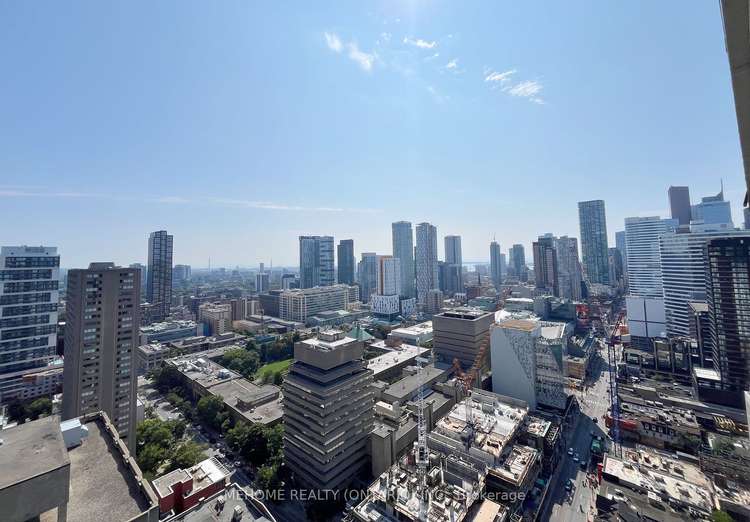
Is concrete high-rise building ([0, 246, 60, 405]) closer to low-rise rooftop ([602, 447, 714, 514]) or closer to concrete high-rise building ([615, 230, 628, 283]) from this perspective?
low-rise rooftop ([602, 447, 714, 514])

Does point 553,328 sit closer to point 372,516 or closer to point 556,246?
point 372,516

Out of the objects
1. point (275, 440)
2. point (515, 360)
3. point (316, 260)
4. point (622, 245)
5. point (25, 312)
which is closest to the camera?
point (275, 440)

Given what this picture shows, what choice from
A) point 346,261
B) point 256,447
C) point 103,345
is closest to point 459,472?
point 256,447

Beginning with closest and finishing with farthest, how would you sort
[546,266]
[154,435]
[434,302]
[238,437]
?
1. [154,435]
2. [238,437]
3. [434,302]
4. [546,266]

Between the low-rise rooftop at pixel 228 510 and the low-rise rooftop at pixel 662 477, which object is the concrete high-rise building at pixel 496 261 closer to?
the low-rise rooftop at pixel 662 477

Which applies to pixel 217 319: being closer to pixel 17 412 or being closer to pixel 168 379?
pixel 168 379

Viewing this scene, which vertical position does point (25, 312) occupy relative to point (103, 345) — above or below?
above

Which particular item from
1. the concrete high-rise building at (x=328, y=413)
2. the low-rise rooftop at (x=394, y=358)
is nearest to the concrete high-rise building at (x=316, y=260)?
the low-rise rooftop at (x=394, y=358)
